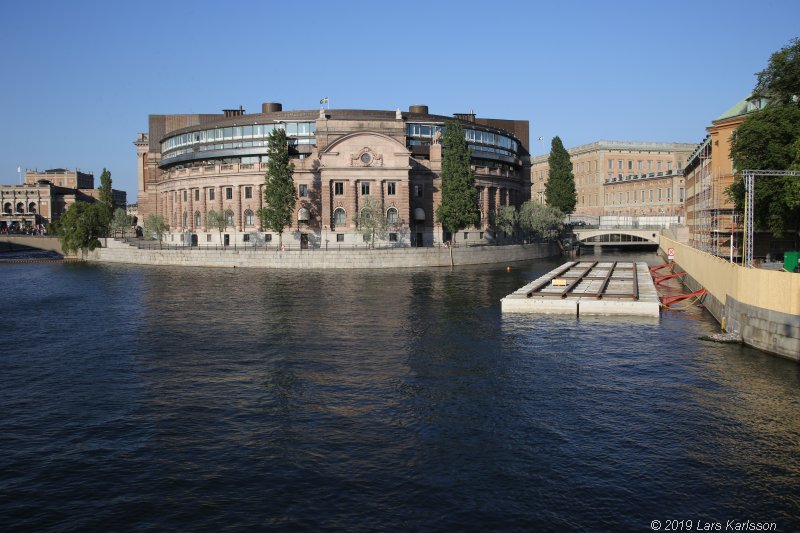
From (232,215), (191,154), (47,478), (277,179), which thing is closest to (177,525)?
(47,478)

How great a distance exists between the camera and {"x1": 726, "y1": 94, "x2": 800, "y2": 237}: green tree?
2122 inches

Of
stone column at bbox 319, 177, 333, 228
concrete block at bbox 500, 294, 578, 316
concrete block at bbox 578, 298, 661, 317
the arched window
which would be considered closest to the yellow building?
concrete block at bbox 578, 298, 661, 317

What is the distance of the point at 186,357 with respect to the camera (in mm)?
36500

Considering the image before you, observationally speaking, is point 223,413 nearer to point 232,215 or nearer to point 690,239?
point 232,215

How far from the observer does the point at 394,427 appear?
24.3 m

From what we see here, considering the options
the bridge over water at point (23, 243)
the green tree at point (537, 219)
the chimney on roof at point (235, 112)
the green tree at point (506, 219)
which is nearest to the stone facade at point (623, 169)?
the green tree at point (537, 219)

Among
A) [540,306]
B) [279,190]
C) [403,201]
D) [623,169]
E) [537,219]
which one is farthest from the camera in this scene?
[623,169]

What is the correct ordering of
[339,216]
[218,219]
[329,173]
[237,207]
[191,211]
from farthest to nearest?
[191,211] < [237,207] < [218,219] < [339,216] < [329,173]

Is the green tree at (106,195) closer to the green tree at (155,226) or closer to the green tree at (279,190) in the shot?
the green tree at (155,226)

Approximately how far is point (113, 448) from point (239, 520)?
747cm

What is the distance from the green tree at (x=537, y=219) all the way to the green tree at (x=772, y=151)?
197 feet

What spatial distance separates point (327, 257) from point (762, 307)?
2496 inches

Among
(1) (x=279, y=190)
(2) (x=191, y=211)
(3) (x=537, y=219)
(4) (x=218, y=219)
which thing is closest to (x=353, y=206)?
(1) (x=279, y=190)

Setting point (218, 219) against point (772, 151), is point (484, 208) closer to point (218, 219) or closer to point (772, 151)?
point (218, 219)
